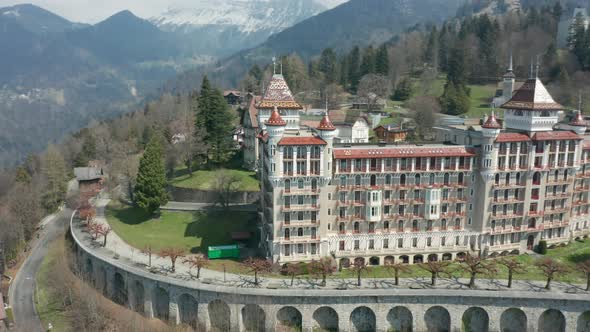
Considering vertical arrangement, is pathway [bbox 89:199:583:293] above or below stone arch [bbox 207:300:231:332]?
above

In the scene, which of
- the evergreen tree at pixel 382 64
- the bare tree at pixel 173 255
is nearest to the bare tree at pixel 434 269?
the bare tree at pixel 173 255

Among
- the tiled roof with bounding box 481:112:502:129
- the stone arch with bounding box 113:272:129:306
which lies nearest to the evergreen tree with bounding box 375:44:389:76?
the tiled roof with bounding box 481:112:502:129

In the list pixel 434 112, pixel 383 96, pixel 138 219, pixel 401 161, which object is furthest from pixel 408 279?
pixel 383 96

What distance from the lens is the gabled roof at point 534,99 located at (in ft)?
192

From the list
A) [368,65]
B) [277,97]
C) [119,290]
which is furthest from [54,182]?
[368,65]

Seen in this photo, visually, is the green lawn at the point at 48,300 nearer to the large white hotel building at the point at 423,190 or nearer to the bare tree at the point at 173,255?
the bare tree at the point at 173,255

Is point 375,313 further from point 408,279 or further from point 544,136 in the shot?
point 544,136

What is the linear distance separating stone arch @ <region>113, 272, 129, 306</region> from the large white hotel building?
1712 centimetres

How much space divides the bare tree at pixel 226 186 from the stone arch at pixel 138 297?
20.6 m

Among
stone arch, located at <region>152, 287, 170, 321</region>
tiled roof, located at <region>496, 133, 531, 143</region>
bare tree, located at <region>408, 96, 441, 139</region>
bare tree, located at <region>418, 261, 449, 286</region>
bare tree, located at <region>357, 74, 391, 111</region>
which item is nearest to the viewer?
bare tree, located at <region>418, 261, 449, 286</region>

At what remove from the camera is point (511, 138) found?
57.3m

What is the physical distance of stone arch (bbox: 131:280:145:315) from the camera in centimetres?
5407

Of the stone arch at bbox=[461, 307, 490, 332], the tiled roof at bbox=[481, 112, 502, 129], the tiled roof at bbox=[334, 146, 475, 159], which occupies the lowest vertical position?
the stone arch at bbox=[461, 307, 490, 332]

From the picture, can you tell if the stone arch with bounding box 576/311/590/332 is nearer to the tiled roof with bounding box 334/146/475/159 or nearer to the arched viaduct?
the arched viaduct
